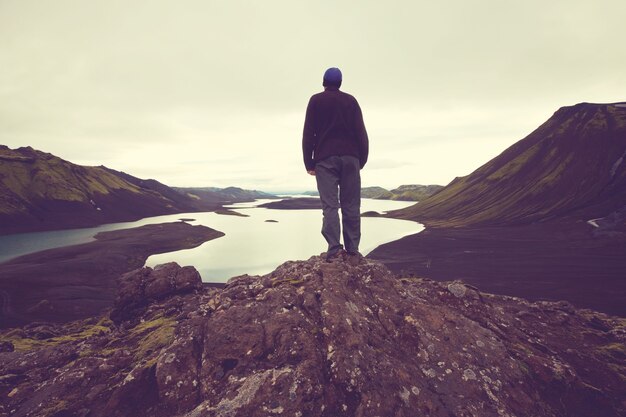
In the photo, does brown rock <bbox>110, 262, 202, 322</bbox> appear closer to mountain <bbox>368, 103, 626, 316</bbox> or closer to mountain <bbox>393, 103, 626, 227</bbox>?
mountain <bbox>368, 103, 626, 316</bbox>

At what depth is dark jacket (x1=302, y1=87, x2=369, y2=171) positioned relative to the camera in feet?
25.5

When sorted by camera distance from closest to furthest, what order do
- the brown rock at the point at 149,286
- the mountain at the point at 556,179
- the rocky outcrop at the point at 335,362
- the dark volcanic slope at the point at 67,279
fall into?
1. the rocky outcrop at the point at 335,362
2. the brown rock at the point at 149,286
3. the dark volcanic slope at the point at 67,279
4. the mountain at the point at 556,179

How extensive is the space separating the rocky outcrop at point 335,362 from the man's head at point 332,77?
16.3ft

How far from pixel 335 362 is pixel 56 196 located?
476 feet

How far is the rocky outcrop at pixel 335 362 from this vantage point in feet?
16.9

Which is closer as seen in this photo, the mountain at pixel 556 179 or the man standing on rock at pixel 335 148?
the man standing on rock at pixel 335 148

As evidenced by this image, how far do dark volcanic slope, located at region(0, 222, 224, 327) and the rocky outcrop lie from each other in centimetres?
2691

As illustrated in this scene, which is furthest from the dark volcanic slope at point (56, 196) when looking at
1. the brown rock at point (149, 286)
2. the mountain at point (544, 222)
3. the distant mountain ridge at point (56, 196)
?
the mountain at point (544, 222)

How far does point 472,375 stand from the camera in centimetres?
564

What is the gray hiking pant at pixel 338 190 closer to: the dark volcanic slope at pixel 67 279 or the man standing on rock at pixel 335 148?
the man standing on rock at pixel 335 148

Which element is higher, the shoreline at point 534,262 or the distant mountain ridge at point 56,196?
the distant mountain ridge at point 56,196

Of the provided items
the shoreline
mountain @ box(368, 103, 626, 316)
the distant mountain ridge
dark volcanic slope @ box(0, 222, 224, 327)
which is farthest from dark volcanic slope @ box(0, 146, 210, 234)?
the shoreline

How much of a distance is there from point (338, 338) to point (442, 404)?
6.88ft

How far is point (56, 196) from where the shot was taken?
11206 cm
